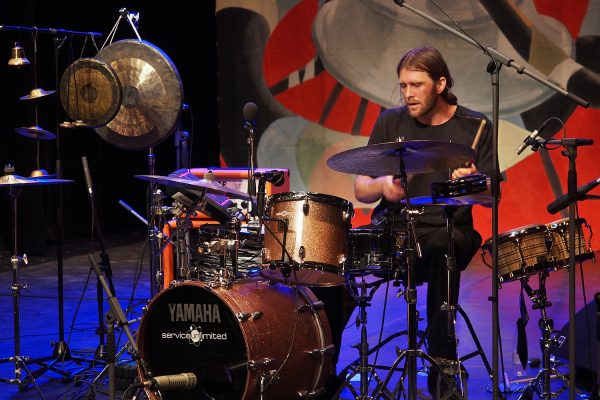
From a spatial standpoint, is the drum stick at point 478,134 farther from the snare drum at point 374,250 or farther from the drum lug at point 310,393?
the drum lug at point 310,393

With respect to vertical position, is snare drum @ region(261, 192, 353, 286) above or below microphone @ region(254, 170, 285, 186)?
below

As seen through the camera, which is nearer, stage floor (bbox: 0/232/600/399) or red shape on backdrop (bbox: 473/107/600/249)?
stage floor (bbox: 0/232/600/399)

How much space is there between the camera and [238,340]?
4176mm

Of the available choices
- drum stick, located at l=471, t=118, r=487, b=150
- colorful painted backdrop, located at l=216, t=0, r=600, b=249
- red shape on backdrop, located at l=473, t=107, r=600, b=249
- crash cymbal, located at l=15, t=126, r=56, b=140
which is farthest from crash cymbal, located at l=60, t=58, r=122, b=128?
red shape on backdrop, located at l=473, t=107, r=600, b=249

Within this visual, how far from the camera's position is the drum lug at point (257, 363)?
4094 millimetres

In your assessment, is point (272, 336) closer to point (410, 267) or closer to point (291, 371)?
point (291, 371)

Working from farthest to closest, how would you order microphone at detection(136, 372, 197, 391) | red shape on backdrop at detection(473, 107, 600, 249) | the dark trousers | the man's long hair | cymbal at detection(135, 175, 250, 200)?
red shape on backdrop at detection(473, 107, 600, 249), the man's long hair, the dark trousers, cymbal at detection(135, 175, 250, 200), microphone at detection(136, 372, 197, 391)

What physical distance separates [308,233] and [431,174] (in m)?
0.96

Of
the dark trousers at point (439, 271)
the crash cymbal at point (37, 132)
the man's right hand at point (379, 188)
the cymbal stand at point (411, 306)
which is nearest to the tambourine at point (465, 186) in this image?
the cymbal stand at point (411, 306)

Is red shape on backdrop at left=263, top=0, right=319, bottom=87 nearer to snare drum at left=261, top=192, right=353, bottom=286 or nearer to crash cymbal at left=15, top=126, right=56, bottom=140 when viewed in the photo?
crash cymbal at left=15, top=126, right=56, bottom=140

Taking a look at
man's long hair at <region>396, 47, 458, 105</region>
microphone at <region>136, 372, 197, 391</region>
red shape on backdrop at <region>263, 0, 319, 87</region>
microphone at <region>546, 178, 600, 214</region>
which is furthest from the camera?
red shape on backdrop at <region>263, 0, 319, 87</region>

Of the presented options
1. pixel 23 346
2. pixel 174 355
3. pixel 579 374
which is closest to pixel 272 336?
pixel 174 355

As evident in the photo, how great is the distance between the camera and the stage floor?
5.11 metres

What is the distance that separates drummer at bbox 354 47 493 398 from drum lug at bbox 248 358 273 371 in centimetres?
91
